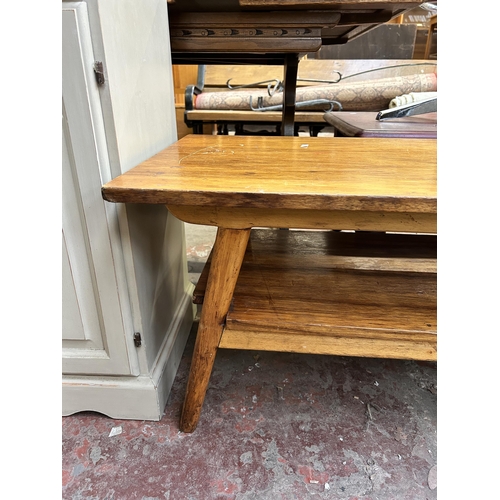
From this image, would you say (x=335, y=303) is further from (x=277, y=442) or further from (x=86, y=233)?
(x=86, y=233)

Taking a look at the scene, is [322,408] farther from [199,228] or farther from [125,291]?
[199,228]

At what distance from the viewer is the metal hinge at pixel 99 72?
1.95 feet

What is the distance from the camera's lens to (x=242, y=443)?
2.54 feet

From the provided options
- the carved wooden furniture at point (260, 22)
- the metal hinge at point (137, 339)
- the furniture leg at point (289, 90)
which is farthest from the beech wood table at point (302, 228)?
the furniture leg at point (289, 90)

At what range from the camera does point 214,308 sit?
70 centimetres

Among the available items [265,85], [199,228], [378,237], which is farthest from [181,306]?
[265,85]

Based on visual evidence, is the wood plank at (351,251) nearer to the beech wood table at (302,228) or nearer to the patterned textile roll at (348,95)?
the beech wood table at (302,228)

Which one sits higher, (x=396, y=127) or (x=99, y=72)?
(x=99, y=72)

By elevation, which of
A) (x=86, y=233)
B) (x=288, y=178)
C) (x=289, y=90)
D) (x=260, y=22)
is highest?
(x=260, y=22)

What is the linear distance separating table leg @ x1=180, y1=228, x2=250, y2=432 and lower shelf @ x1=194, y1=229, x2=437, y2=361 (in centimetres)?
3

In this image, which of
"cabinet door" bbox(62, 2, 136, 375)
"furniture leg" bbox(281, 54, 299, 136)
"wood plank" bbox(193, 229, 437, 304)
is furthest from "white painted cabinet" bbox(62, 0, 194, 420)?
"furniture leg" bbox(281, 54, 299, 136)

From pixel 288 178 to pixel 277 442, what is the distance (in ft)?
1.84

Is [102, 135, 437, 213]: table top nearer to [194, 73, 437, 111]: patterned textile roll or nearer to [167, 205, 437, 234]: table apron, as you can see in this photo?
[167, 205, 437, 234]: table apron

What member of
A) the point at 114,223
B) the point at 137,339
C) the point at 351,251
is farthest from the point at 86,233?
the point at 351,251
